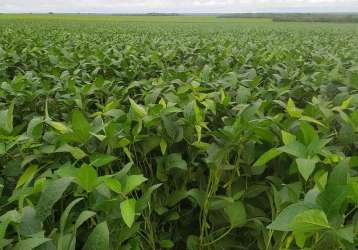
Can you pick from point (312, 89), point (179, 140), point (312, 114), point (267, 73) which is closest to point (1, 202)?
point (179, 140)

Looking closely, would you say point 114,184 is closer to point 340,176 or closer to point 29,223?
point 29,223

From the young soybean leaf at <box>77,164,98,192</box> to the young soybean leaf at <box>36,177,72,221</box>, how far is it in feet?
0.13

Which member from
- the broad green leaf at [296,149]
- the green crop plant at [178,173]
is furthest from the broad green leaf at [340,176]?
the broad green leaf at [296,149]

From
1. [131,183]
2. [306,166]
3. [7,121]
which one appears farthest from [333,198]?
[7,121]

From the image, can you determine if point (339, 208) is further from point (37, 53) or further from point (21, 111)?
point (37, 53)

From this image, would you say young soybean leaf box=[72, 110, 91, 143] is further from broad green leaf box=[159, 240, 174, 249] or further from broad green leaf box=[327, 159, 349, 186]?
broad green leaf box=[327, 159, 349, 186]

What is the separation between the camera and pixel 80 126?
4.78ft

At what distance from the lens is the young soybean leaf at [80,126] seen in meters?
1.44

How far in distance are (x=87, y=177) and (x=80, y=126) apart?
1.18 feet

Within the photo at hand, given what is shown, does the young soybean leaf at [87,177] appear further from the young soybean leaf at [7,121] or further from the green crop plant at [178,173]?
the young soybean leaf at [7,121]

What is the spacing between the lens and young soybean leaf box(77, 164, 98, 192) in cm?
113

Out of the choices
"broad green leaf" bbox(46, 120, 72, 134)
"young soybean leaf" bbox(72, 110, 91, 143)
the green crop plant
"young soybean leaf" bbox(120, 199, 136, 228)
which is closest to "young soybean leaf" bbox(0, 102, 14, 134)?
the green crop plant

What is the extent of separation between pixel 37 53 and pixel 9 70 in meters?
0.58

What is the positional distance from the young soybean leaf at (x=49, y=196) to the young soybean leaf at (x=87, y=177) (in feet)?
0.13
